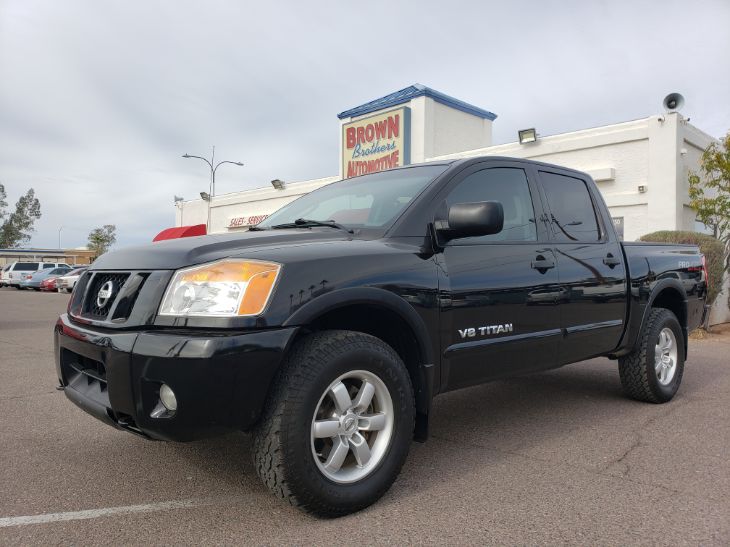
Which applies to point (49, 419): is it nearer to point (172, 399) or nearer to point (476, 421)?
point (172, 399)

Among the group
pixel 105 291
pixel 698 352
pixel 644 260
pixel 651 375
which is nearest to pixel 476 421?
pixel 651 375

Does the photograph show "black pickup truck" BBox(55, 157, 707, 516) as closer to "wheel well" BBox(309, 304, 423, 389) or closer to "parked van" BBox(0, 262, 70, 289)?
"wheel well" BBox(309, 304, 423, 389)

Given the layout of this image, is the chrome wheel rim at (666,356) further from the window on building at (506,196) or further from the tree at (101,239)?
the tree at (101,239)

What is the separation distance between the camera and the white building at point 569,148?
13398 millimetres

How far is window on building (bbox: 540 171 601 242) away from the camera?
163 inches

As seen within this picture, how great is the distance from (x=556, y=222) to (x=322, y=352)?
2.30m

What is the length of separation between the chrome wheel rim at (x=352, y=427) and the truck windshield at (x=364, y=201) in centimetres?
95

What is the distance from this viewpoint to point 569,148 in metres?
15.0

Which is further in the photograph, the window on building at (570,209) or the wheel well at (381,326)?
the window on building at (570,209)

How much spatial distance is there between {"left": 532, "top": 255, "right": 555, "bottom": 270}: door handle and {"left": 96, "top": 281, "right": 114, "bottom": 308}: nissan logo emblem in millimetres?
2417

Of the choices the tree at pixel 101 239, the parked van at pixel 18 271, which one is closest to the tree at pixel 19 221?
the tree at pixel 101 239

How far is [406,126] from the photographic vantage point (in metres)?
20.0

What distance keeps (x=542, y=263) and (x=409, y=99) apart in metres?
17.6

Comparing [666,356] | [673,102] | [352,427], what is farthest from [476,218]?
[673,102]
